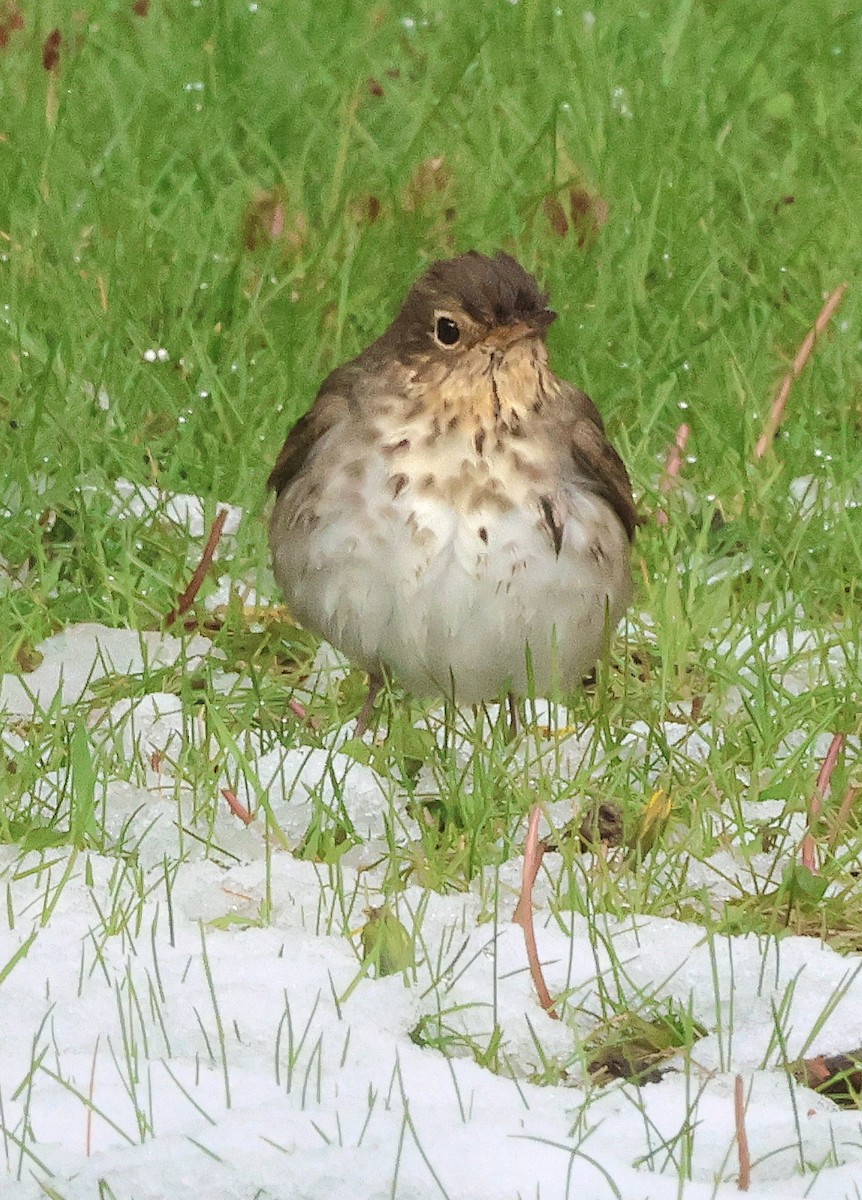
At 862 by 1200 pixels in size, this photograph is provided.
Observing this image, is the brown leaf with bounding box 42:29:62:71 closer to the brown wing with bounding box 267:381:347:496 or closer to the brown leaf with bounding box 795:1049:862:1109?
the brown wing with bounding box 267:381:347:496

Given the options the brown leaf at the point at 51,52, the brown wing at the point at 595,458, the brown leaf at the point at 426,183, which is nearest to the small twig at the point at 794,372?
the brown wing at the point at 595,458

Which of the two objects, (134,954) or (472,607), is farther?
(472,607)

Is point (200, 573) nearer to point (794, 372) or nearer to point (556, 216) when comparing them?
point (794, 372)

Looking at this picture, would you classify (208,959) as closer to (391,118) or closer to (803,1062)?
(803,1062)

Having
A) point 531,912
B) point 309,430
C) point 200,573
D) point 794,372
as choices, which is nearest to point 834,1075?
point 531,912

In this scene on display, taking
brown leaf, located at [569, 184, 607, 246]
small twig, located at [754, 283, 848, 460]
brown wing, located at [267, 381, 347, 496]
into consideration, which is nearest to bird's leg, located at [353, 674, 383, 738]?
brown wing, located at [267, 381, 347, 496]

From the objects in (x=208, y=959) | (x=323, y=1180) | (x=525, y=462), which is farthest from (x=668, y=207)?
(x=323, y=1180)

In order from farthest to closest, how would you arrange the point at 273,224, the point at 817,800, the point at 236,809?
1. the point at 273,224
2. the point at 236,809
3. the point at 817,800

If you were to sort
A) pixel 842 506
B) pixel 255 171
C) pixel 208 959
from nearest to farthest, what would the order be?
pixel 208 959, pixel 842 506, pixel 255 171
